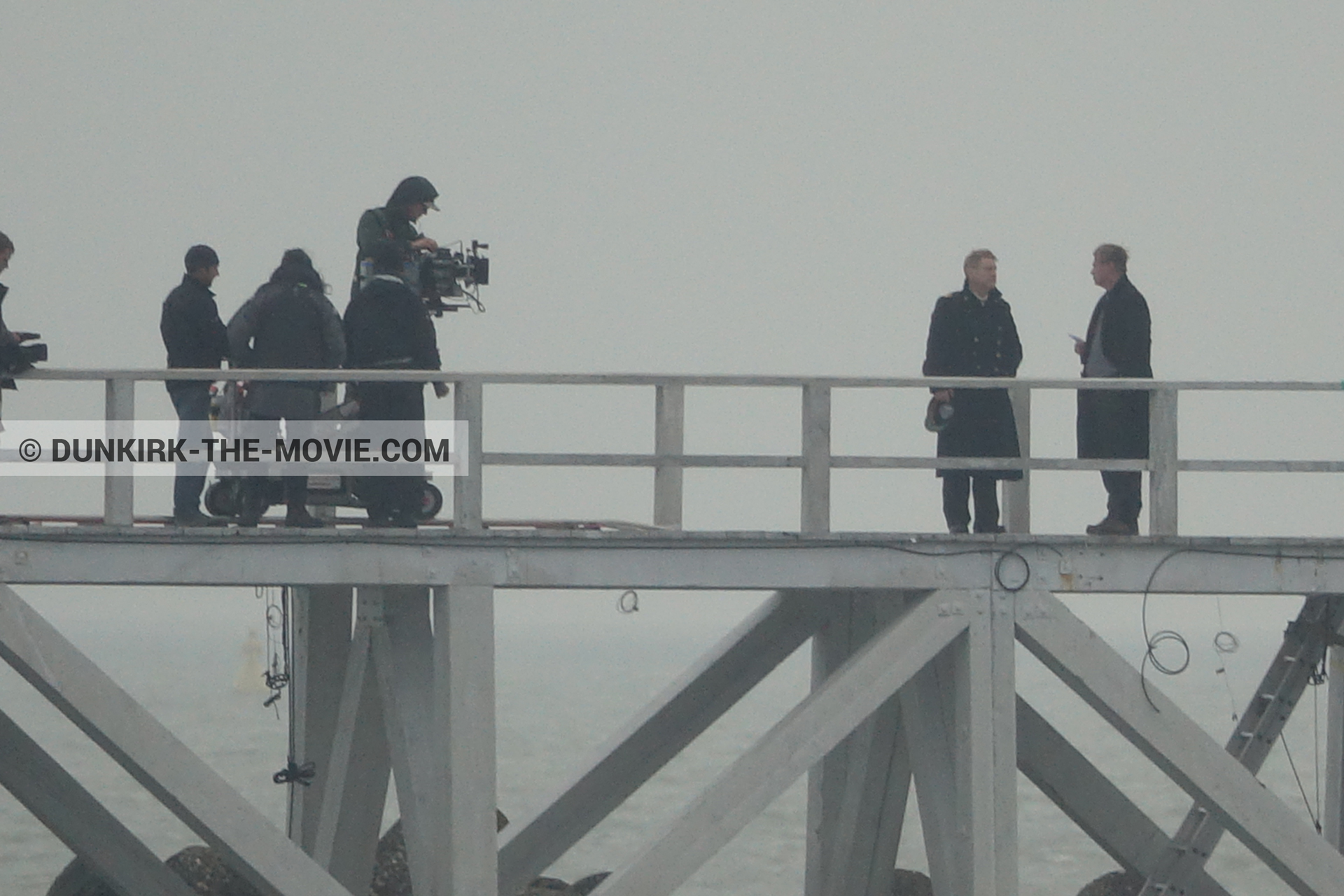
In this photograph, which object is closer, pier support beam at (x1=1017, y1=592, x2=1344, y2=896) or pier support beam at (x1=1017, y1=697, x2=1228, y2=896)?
pier support beam at (x1=1017, y1=592, x2=1344, y2=896)

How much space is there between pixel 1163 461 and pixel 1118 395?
65 centimetres

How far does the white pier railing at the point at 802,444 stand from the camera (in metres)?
14.9

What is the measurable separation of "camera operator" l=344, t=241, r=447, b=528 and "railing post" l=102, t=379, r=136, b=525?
4.46 ft

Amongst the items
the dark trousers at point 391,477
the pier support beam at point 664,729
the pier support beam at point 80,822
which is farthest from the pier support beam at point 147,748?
the pier support beam at point 664,729

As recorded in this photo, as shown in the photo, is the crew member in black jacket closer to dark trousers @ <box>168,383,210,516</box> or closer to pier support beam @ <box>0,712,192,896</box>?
dark trousers @ <box>168,383,210,516</box>

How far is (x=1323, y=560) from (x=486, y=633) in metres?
5.23

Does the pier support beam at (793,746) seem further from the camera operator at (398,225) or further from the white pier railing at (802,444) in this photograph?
the camera operator at (398,225)

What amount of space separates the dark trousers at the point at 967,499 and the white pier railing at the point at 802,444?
5.9 inches

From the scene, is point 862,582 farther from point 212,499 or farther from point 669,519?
point 212,499

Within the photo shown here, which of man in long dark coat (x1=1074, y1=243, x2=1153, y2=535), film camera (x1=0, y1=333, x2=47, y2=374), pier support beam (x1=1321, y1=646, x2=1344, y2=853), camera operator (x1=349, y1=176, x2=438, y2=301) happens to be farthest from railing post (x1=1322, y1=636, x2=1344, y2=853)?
film camera (x1=0, y1=333, x2=47, y2=374)

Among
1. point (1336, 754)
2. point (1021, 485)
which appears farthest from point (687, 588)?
point (1336, 754)

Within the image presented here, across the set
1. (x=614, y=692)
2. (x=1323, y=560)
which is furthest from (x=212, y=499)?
(x=614, y=692)

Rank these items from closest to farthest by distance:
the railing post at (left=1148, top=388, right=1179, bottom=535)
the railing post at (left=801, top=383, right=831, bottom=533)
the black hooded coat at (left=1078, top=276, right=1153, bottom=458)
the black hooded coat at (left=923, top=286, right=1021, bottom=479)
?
the railing post at (left=801, top=383, right=831, bottom=533) < the railing post at (left=1148, top=388, right=1179, bottom=535) < the black hooded coat at (left=923, top=286, right=1021, bottom=479) < the black hooded coat at (left=1078, top=276, right=1153, bottom=458)

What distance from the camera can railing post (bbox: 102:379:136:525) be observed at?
14.8 meters
